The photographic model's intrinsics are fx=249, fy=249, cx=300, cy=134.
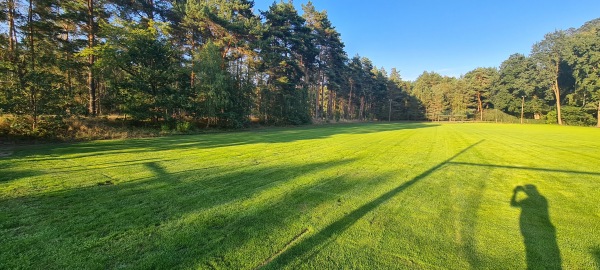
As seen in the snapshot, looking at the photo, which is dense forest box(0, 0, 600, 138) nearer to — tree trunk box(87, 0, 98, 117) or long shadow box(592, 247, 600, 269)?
tree trunk box(87, 0, 98, 117)

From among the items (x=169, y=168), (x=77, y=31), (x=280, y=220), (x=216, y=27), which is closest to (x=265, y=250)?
(x=280, y=220)

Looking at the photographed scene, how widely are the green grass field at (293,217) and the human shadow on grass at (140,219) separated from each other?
0.02 m

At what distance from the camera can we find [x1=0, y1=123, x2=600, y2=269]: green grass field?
2.44m

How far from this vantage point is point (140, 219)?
3219mm

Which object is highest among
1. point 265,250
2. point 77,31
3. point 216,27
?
point 216,27

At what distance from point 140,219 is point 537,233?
494 cm

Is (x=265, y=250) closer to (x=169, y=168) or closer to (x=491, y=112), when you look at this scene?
(x=169, y=168)

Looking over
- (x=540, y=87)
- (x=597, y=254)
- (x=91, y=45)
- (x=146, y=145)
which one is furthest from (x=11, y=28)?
(x=540, y=87)

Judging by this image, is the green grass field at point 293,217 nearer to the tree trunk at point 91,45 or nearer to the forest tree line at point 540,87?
the tree trunk at point 91,45

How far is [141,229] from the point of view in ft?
9.69

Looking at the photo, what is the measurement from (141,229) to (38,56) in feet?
50.3

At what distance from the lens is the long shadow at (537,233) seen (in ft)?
8.04

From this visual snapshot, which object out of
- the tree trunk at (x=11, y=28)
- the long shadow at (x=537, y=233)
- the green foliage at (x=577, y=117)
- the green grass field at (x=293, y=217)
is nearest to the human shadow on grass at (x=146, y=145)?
the green grass field at (x=293, y=217)

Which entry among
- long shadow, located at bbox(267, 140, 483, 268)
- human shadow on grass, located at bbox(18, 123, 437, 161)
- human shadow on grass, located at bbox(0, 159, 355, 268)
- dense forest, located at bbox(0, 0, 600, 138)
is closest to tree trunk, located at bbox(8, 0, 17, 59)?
dense forest, located at bbox(0, 0, 600, 138)
